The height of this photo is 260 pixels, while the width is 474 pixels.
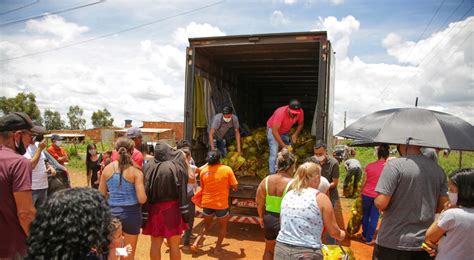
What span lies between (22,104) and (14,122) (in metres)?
41.7

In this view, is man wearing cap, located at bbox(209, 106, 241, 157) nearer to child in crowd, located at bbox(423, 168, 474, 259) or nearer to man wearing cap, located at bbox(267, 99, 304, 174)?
man wearing cap, located at bbox(267, 99, 304, 174)

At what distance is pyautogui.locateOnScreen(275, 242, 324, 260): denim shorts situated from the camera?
9.37ft

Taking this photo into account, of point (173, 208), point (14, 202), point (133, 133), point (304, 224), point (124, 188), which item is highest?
point (133, 133)

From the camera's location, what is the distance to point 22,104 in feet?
124

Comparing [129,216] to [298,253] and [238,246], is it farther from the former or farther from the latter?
[238,246]

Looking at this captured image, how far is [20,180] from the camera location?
7.97 feet

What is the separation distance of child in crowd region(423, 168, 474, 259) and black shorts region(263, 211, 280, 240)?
154cm

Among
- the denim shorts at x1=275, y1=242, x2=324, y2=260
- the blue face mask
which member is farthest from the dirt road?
the blue face mask

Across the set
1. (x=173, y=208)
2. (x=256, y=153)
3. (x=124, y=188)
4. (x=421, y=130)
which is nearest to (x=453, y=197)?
(x=421, y=130)

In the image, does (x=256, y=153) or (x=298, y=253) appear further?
(x=256, y=153)

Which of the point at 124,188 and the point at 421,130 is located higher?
the point at 421,130

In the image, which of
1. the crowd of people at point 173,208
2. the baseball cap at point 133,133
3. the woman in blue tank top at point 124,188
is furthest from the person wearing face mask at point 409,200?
the baseball cap at point 133,133

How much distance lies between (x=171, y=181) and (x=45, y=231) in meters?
2.50

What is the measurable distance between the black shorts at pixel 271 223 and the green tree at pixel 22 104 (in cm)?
3957
